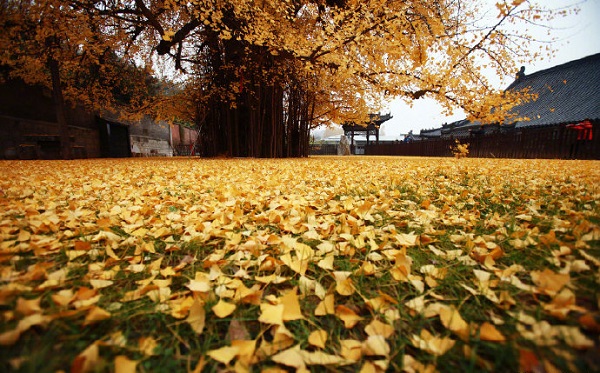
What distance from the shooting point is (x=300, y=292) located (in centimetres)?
92

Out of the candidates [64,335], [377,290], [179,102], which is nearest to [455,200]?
[377,290]

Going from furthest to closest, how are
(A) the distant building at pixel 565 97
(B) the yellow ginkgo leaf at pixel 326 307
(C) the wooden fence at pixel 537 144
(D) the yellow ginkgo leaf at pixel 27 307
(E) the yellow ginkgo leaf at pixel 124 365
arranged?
1. (A) the distant building at pixel 565 97
2. (C) the wooden fence at pixel 537 144
3. (B) the yellow ginkgo leaf at pixel 326 307
4. (D) the yellow ginkgo leaf at pixel 27 307
5. (E) the yellow ginkgo leaf at pixel 124 365

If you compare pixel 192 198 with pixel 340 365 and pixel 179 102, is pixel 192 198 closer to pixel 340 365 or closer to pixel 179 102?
pixel 340 365

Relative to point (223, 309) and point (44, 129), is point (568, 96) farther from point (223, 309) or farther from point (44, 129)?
point (44, 129)

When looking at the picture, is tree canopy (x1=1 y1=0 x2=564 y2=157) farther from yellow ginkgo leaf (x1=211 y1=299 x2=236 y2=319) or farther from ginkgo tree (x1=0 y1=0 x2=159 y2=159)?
yellow ginkgo leaf (x1=211 y1=299 x2=236 y2=319)

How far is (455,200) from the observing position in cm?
211

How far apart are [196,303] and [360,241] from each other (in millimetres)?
777

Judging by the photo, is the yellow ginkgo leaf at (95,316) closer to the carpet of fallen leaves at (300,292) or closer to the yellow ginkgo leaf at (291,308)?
the carpet of fallen leaves at (300,292)

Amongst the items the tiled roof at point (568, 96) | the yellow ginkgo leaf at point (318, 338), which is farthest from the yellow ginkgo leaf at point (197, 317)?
the tiled roof at point (568, 96)

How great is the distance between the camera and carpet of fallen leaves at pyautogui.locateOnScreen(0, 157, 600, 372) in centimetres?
62

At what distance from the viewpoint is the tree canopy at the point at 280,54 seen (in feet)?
18.4

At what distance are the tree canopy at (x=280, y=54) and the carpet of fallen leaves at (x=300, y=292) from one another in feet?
12.9

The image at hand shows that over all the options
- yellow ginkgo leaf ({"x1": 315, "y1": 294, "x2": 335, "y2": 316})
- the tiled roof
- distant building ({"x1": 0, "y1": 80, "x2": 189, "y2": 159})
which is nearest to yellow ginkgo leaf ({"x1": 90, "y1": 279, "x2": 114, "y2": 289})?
yellow ginkgo leaf ({"x1": 315, "y1": 294, "x2": 335, "y2": 316})

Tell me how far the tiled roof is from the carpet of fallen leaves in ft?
55.9
